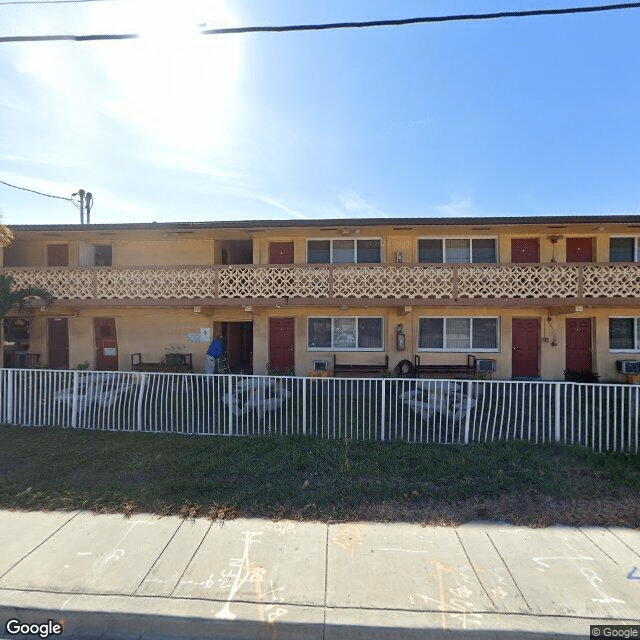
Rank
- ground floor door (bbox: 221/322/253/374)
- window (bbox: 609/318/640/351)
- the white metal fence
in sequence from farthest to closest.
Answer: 1. ground floor door (bbox: 221/322/253/374)
2. window (bbox: 609/318/640/351)
3. the white metal fence

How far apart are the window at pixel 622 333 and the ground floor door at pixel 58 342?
20.1 meters

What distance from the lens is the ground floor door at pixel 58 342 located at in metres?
12.8

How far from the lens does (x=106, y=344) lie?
41.5ft

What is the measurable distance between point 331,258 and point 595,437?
8717 mm

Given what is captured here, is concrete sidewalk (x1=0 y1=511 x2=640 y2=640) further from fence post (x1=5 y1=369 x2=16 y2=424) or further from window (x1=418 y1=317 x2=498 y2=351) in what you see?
window (x1=418 y1=317 x2=498 y2=351)

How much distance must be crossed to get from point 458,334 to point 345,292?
4.53m

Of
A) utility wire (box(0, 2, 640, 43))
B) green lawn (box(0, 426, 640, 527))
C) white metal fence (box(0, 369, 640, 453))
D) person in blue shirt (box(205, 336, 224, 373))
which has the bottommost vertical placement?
green lawn (box(0, 426, 640, 527))

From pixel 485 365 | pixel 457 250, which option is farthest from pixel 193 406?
pixel 457 250

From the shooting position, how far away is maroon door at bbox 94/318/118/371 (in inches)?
496

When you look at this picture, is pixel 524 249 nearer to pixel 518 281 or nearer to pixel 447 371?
pixel 518 281

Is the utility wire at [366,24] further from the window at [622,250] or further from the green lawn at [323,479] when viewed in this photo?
the window at [622,250]

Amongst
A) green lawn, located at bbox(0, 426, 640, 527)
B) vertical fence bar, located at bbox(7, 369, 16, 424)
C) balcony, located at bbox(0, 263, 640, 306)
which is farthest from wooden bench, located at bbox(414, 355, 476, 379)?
vertical fence bar, located at bbox(7, 369, 16, 424)

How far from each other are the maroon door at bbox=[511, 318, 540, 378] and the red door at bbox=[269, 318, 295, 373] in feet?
25.9

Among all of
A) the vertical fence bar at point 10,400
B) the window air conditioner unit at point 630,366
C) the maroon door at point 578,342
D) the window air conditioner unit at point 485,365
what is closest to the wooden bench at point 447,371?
the window air conditioner unit at point 485,365
